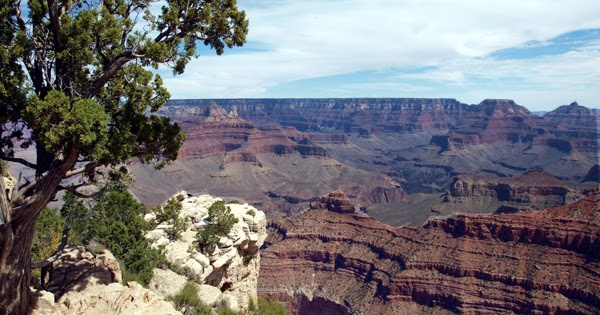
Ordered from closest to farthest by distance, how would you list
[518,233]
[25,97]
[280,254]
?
[25,97]
[518,233]
[280,254]

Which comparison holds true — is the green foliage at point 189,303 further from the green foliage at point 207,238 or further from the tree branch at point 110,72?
the tree branch at point 110,72

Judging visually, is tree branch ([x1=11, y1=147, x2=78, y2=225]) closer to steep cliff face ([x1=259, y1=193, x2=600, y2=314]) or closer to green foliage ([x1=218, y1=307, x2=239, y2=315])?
green foliage ([x1=218, y1=307, x2=239, y2=315])

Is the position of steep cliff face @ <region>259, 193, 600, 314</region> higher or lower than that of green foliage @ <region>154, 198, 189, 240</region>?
lower

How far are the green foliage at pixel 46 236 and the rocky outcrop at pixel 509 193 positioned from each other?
121102mm

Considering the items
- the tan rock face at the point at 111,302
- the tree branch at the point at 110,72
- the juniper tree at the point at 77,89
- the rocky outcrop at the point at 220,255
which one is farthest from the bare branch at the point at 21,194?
the rocky outcrop at the point at 220,255

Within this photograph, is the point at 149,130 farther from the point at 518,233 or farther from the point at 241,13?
the point at 518,233

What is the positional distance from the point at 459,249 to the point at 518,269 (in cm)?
874

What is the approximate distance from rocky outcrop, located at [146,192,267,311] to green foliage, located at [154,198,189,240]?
218 mm

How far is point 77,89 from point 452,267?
6256cm

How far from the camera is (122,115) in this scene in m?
14.2

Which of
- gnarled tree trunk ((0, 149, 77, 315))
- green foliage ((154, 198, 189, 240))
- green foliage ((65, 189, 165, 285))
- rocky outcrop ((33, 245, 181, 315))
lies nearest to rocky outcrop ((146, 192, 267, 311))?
green foliage ((154, 198, 189, 240))

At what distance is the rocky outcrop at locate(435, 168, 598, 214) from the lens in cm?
13025

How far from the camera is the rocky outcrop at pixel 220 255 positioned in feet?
66.7

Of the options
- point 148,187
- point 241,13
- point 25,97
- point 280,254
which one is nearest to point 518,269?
point 280,254
